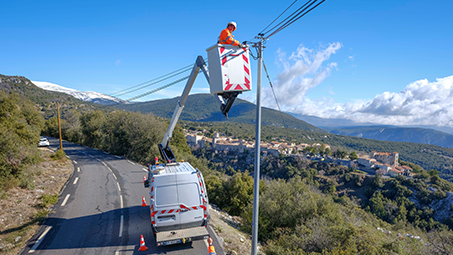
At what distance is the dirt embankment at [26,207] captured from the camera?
7.52 metres

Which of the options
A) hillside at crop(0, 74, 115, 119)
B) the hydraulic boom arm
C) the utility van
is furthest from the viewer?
hillside at crop(0, 74, 115, 119)

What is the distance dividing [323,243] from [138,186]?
11347 mm

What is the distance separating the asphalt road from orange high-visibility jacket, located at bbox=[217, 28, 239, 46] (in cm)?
643

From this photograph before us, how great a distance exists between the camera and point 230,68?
539cm

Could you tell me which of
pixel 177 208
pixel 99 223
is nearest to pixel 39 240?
pixel 99 223

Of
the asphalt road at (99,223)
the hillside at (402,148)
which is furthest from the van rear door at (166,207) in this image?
the hillside at (402,148)

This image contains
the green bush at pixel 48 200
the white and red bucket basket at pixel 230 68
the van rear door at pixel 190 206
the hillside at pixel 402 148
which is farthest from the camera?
the hillside at pixel 402 148

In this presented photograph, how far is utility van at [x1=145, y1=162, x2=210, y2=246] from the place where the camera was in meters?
6.84

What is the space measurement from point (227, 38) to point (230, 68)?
778 millimetres

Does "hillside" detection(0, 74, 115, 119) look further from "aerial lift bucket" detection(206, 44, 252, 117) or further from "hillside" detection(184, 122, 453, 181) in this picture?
"aerial lift bucket" detection(206, 44, 252, 117)

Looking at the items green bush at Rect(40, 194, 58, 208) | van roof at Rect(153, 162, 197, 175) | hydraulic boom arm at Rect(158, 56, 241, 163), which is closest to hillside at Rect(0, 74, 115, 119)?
green bush at Rect(40, 194, 58, 208)

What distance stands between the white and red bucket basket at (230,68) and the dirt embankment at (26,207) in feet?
27.5

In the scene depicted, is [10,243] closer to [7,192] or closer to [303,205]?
[7,192]

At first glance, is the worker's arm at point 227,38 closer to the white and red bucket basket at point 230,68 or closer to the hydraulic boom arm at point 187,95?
the white and red bucket basket at point 230,68
